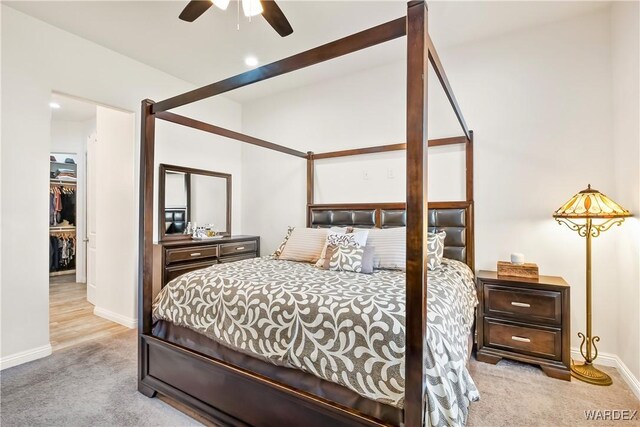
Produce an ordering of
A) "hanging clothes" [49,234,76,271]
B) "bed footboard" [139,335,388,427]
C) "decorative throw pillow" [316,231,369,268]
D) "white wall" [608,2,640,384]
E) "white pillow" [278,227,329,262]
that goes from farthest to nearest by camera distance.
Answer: "hanging clothes" [49,234,76,271], "white pillow" [278,227,329,262], "decorative throw pillow" [316,231,369,268], "white wall" [608,2,640,384], "bed footboard" [139,335,388,427]

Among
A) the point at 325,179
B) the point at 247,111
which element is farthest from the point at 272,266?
the point at 247,111

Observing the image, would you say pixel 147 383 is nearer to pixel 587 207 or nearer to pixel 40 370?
pixel 40 370

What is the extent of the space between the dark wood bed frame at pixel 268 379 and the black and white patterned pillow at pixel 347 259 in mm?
1079

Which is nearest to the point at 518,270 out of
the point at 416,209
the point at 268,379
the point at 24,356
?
the point at 416,209

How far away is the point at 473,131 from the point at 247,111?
3.26m

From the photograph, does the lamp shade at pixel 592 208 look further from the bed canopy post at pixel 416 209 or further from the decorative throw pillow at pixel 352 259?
the bed canopy post at pixel 416 209

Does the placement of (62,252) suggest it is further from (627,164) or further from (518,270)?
(627,164)

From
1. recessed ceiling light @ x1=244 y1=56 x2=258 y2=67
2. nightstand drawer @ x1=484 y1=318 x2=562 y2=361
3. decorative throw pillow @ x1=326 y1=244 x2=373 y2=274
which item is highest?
recessed ceiling light @ x1=244 y1=56 x2=258 y2=67

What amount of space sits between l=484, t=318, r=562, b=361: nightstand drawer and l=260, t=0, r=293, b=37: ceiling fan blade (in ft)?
9.38

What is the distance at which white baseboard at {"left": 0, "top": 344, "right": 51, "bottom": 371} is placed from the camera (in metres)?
2.46

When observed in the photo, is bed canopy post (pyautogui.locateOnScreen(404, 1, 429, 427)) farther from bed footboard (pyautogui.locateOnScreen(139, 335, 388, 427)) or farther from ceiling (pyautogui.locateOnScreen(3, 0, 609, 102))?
ceiling (pyautogui.locateOnScreen(3, 0, 609, 102))

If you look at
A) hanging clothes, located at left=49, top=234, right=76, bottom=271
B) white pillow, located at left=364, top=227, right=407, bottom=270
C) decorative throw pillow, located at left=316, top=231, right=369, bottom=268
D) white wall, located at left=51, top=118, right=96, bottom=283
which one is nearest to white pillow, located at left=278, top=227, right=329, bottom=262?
decorative throw pillow, located at left=316, top=231, right=369, bottom=268

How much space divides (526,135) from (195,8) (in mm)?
2949

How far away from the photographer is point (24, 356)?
2.56 m
